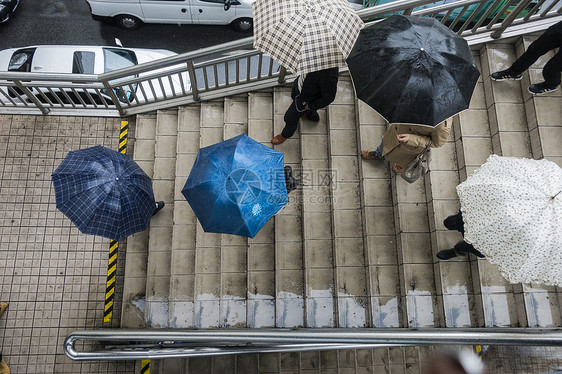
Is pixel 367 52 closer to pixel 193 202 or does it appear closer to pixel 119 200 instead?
pixel 193 202

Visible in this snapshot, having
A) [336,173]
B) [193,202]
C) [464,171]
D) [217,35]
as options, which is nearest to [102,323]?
[193,202]

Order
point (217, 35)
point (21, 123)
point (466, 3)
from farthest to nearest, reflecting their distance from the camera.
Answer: point (217, 35) → point (21, 123) → point (466, 3)

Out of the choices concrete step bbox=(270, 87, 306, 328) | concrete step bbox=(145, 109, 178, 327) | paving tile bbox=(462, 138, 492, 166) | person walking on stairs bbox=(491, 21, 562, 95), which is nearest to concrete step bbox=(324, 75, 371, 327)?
concrete step bbox=(270, 87, 306, 328)

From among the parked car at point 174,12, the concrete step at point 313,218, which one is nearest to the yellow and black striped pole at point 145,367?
the concrete step at point 313,218

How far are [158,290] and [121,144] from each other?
2.55 metres

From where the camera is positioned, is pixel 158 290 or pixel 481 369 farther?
pixel 158 290

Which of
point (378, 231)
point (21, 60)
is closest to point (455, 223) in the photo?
point (378, 231)

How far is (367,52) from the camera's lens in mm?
4199

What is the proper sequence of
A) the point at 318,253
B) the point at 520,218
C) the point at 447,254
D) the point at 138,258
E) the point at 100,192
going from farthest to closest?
the point at 138,258, the point at 318,253, the point at 447,254, the point at 100,192, the point at 520,218

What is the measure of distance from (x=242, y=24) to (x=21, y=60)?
4.43 meters

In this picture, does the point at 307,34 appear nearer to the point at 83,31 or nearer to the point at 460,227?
the point at 460,227

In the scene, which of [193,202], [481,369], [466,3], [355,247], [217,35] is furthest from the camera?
[217,35]

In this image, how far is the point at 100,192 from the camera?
455 cm

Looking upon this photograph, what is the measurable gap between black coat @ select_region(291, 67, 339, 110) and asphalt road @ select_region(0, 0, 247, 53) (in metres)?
4.35
